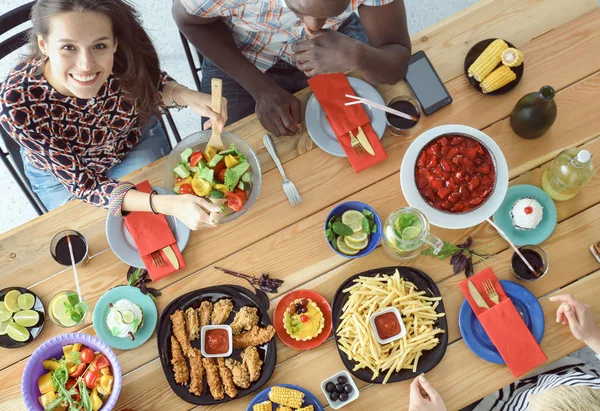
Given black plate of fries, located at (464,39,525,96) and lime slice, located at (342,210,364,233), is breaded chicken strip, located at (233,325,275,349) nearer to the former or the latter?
lime slice, located at (342,210,364,233)

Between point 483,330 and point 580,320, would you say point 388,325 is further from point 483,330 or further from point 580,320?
point 580,320

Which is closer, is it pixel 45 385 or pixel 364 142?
pixel 45 385

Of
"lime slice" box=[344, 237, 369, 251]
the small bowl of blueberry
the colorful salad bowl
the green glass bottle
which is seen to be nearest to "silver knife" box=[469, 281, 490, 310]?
"lime slice" box=[344, 237, 369, 251]

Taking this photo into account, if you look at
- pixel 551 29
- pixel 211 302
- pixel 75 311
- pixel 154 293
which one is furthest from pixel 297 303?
pixel 551 29

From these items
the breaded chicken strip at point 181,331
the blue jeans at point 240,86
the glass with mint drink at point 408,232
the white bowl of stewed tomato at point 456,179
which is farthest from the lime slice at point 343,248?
the blue jeans at point 240,86

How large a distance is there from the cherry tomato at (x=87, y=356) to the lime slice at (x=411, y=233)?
1049 mm

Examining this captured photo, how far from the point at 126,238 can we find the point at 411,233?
98 centimetres

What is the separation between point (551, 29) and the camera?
1.83 m

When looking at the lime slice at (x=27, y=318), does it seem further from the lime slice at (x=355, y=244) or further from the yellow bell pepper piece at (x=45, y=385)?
the lime slice at (x=355, y=244)

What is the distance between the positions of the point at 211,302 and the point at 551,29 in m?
1.58

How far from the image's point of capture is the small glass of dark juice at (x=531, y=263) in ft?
5.40

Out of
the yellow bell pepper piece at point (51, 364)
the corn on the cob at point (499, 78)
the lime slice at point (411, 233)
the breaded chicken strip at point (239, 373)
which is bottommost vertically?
the breaded chicken strip at point (239, 373)

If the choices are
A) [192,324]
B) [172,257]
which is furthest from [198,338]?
[172,257]

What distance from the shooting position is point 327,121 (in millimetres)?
1809
